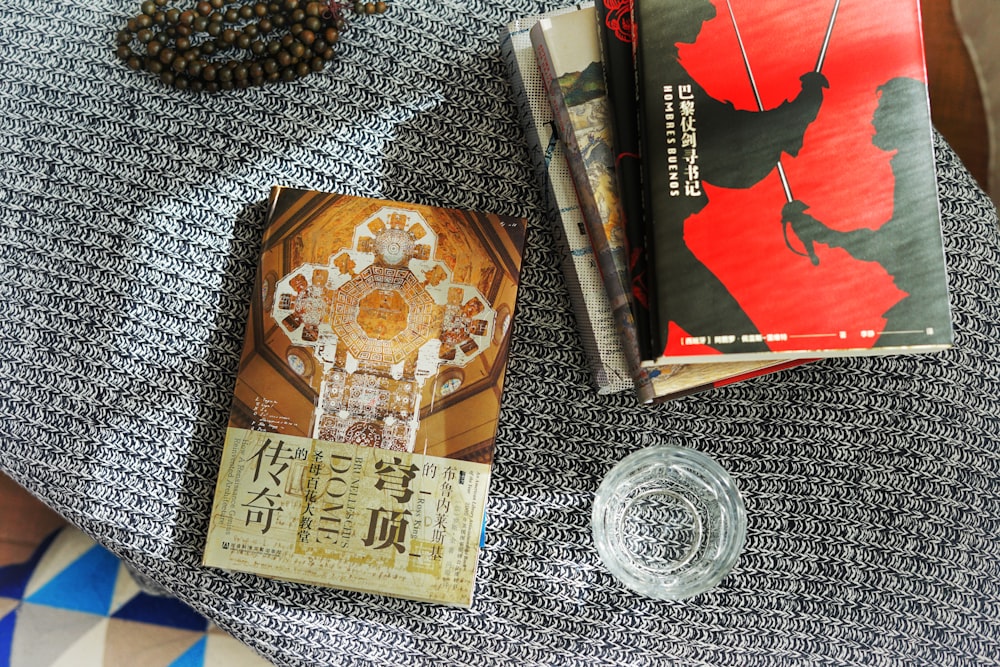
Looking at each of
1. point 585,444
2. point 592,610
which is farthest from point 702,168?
point 592,610

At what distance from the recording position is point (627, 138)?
0.51 meters

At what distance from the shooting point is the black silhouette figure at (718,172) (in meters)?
0.48

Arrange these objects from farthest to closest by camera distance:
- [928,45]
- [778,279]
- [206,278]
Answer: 1. [928,45]
2. [206,278]
3. [778,279]

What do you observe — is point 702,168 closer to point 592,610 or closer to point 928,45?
point 592,610

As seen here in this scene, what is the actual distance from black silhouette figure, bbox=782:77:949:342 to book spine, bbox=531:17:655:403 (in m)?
0.13

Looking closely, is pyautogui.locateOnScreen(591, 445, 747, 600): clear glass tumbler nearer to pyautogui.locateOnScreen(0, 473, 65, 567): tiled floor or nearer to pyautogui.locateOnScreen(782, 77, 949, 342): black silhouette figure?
pyautogui.locateOnScreen(782, 77, 949, 342): black silhouette figure

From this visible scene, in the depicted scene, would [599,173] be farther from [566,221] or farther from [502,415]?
[502,415]

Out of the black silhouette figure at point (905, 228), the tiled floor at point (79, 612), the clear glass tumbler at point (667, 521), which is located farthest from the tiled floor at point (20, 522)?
the black silhouette figure at point (905, 228)

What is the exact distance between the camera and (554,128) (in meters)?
0.56

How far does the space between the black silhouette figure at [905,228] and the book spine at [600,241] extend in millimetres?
125

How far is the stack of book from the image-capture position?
1.57ft

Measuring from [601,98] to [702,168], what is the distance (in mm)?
101

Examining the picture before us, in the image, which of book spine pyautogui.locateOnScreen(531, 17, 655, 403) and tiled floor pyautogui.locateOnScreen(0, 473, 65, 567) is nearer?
book spine pyautogui.locateOnScreen(531, 17, 655, 403)

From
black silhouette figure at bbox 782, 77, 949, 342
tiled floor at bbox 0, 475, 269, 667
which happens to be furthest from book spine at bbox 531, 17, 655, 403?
tiled floor at bbox 0, 475, 269, 667
